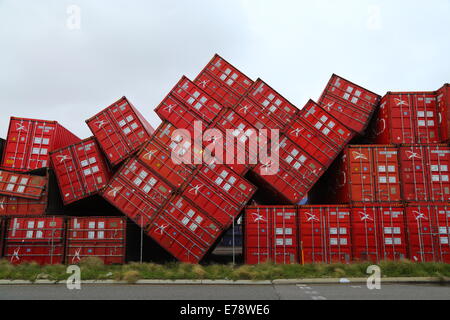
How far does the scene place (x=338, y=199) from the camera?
2117 centimetres

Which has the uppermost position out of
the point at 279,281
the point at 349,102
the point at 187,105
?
the point at 349,102

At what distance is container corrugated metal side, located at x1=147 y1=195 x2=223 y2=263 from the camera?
18125 mm

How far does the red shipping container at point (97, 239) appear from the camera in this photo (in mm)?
18734

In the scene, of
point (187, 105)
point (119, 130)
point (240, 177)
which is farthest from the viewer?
point (119, 130)

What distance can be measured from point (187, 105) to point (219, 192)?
17.5 feet

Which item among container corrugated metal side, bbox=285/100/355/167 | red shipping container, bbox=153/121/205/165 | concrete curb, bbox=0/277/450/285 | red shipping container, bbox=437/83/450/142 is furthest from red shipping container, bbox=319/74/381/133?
concrete curb, bbox=0/277/450/285

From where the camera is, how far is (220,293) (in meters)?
10.9

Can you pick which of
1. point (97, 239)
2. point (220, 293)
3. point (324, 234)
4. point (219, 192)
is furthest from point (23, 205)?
point (324, 234)

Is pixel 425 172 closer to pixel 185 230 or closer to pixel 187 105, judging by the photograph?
pixel 185 230

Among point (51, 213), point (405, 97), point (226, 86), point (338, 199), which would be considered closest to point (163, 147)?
point (226, 86)

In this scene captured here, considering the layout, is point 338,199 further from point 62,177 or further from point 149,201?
point 62,177

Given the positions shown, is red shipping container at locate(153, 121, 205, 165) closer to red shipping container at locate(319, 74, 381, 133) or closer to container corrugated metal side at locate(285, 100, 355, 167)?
container corrugated metal side at locate(285, 100, 355, 167)

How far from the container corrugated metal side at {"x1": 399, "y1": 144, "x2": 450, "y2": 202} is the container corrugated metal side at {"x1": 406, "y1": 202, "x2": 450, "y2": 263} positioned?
0.64 m
